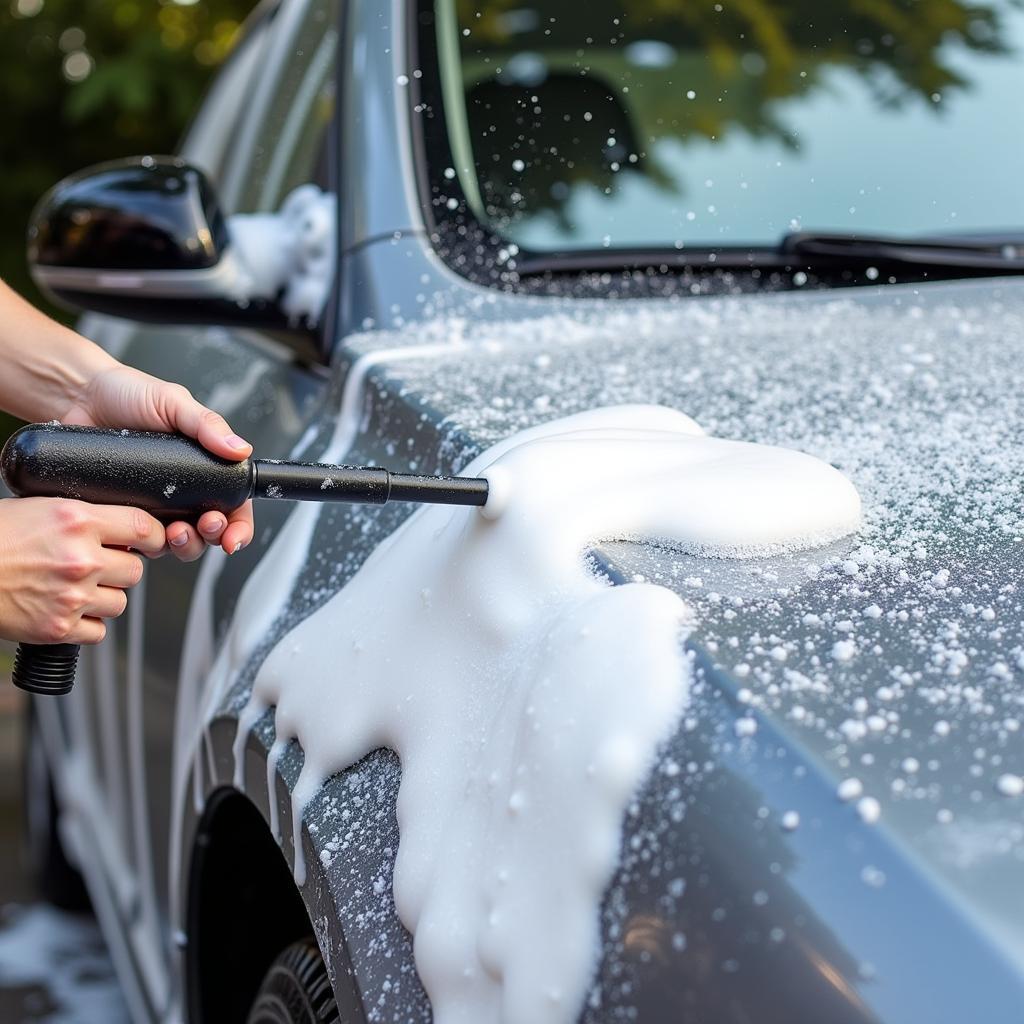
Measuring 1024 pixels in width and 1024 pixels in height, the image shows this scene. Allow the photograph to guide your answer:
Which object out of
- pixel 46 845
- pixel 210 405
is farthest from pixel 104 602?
pixel 46 845

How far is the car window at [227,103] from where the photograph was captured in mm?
2877

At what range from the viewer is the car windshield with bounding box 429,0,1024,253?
1.90 metres

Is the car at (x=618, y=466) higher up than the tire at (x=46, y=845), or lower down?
higher up

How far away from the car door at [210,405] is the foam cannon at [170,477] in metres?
0.47

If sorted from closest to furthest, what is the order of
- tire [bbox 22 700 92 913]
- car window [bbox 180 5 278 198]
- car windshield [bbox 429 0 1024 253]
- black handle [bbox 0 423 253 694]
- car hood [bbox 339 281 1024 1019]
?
1. car hood [bbox 339 281 1024 1019]
2. black handle [bbox 0 423 253 694]
3. car windshield [bbox 429 0 1024 253]
4. car window [bbox 180 5 278 198]
5. tire [bbox 22 700 92 913]

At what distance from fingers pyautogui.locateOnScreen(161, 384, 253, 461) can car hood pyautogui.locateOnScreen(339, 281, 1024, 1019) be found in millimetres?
226

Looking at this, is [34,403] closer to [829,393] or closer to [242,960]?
[242,960]

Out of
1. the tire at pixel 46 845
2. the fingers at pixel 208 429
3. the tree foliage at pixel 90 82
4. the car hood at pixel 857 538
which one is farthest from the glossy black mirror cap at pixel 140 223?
the tree foliage at pixel 90 82

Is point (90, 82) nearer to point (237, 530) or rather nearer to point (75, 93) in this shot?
point (75, 93)

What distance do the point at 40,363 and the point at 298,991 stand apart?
744 millimetres

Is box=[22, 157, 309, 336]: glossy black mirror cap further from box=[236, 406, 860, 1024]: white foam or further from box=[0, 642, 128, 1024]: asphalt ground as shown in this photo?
box=[0, 642, 128, 1024]: asphalt ground

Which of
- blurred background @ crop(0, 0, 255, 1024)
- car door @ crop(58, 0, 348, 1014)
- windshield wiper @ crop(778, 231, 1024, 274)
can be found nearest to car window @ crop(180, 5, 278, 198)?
car door @ crop(58, 0, 348, 1014)

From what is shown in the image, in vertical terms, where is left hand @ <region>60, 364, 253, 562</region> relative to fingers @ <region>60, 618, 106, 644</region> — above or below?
above

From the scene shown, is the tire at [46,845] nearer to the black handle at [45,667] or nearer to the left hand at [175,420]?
the left hand at [175,420]
